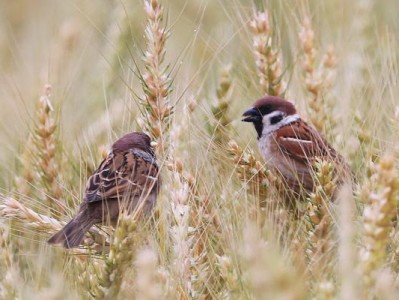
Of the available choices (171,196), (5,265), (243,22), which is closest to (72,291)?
(5,265)

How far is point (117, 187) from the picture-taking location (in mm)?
3340

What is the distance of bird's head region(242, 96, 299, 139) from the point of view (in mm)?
4070

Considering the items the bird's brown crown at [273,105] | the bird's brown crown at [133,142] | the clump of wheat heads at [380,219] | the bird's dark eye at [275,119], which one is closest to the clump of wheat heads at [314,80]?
the bird's brown crown at [273,105]

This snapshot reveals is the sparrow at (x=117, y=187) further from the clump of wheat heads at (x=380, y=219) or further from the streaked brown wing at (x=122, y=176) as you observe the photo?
the clump of wheat heads at (x=380, y=219)

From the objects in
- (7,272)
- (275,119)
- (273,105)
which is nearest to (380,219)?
(7,272)

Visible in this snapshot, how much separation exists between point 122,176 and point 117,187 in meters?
0.56

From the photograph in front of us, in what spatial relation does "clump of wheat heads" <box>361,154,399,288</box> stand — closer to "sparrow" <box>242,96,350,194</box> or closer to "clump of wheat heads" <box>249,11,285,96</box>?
"sparrow" <box>242,96,350,194</box>

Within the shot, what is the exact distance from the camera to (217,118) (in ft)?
12.6

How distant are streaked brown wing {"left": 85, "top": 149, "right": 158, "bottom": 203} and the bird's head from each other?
49 cm

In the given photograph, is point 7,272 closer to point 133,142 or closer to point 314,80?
point 133,142

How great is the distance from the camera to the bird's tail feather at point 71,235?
3056 millimetres

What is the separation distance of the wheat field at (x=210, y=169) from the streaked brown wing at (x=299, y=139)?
0.07m

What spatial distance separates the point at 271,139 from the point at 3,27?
2341 millimetres

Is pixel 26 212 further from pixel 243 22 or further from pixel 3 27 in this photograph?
pixel 3 27
